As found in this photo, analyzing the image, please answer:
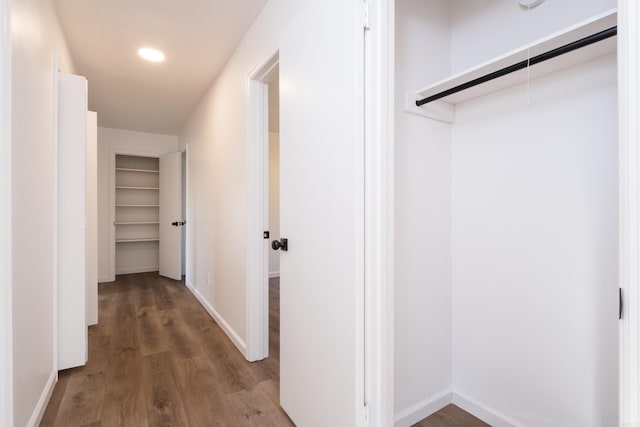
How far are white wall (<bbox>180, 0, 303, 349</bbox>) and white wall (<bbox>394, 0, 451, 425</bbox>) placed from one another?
706 mm

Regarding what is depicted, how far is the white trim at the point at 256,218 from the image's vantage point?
2.18 m

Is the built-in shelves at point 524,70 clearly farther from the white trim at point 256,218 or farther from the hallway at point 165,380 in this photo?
the hallway at point 165,380

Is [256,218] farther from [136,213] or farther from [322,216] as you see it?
[136,213]

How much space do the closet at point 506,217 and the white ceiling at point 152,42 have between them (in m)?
1.38

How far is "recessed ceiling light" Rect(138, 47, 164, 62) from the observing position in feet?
8.25

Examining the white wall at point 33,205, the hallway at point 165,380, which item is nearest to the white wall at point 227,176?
the hallway at point 165,380

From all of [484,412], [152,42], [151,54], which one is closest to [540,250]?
[484,412]

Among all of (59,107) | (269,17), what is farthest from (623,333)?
(59,107)

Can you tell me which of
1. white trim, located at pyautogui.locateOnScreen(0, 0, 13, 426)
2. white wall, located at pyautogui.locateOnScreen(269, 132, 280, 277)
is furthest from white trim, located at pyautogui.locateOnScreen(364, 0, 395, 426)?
white wall, located at pyautogui.locateOnScreen(269, 132, 280, 277)

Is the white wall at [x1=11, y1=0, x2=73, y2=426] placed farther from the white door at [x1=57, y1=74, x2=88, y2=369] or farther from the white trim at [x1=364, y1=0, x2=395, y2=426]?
the white trim at [x1=364, y1=0, x2=395, y2=426]

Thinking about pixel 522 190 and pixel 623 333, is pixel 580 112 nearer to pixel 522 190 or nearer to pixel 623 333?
pixel 522 190

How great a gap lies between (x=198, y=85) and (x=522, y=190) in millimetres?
3170

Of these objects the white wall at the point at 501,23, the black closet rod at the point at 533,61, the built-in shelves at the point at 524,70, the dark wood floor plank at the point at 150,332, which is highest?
the white wall at the point at 501,23

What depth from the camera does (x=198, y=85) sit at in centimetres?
323
